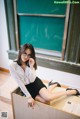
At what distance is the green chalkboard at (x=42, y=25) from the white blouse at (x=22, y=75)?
2.65 feet

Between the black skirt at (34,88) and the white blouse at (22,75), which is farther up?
the white blouse at (22,75)

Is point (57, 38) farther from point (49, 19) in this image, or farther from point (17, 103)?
point (17, 103)

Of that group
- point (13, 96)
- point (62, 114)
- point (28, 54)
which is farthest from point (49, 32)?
point (62, 114)

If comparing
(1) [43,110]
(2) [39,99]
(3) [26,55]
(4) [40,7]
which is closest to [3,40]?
(4) [40,7]

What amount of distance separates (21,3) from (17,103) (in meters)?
1.57

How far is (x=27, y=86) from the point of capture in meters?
1.51

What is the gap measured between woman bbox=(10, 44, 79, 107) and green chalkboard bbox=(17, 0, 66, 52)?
0.75m

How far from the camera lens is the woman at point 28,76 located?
1386mm

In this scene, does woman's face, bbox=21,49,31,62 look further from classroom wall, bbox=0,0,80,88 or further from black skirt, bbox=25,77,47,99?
classroom wall, bbox=0,0,80,88

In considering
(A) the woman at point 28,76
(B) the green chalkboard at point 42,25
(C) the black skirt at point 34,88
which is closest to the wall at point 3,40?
(B) the green chalkboard at point 42,25

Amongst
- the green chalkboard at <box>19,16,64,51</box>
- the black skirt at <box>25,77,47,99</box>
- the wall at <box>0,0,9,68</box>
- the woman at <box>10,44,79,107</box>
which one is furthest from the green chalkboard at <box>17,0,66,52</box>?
the black skirt at <box>25,77,47,99</box>

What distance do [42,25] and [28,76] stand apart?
0.99 metres

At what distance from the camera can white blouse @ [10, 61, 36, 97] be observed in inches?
54.6

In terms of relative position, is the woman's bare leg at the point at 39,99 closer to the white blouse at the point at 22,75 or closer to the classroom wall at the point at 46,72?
the white blouse at the point at 22,75
